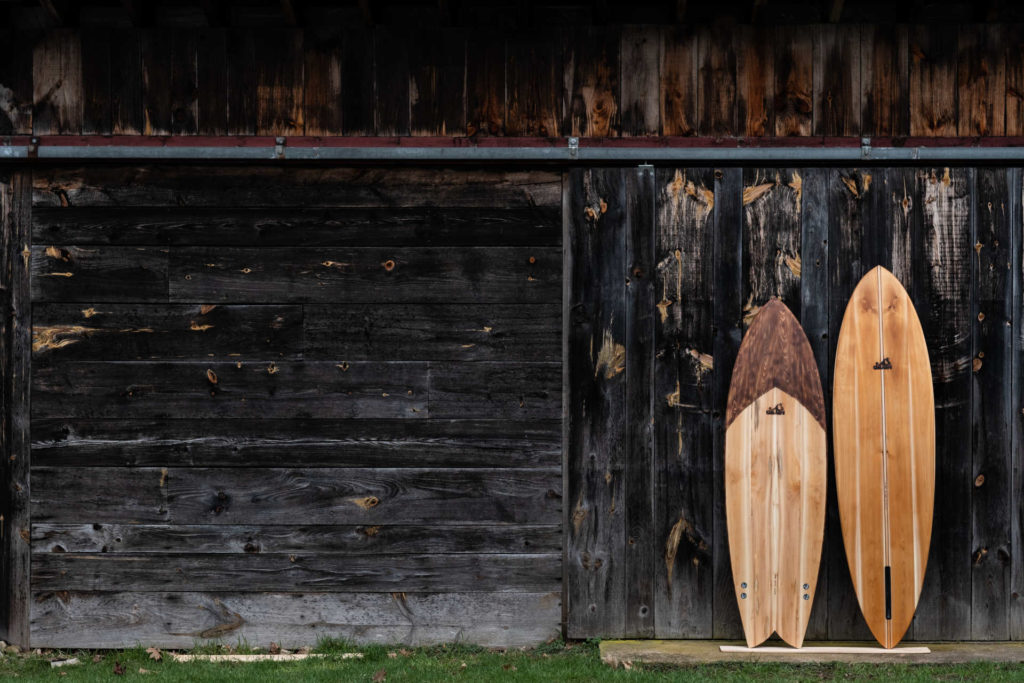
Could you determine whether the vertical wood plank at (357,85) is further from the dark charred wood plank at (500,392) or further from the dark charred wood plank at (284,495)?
the dark charred wood plank at (284,495)

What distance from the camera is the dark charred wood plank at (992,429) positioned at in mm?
3123

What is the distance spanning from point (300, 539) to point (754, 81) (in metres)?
2.72

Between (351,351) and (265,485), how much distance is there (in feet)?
2.20

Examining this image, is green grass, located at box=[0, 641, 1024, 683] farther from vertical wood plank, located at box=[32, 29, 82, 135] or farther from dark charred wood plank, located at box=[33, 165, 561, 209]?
vertical wood plank, located at box=[32, 29, 82, 135]

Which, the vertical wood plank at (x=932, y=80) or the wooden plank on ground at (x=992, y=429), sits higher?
the vertical wood plank at (x=932, y=80)

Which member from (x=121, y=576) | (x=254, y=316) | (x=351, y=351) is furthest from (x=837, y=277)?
(x=121, y=576)

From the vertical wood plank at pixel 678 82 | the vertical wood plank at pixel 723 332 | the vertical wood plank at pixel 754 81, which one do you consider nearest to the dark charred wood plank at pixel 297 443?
the vertical wood plank at pixel 723 332

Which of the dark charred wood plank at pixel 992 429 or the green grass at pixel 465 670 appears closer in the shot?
the green grass at pixel 465 670

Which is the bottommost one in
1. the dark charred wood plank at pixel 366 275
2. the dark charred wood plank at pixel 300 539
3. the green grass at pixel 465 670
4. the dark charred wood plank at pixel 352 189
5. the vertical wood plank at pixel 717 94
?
the green grass at pixel 465 670

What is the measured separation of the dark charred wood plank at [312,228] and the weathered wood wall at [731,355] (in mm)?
257

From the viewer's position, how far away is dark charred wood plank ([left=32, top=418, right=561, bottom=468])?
3.16 meters

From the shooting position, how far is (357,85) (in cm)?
319

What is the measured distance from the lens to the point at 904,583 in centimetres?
302

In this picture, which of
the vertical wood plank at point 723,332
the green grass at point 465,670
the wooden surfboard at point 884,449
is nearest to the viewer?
the green grass at point 465,670
